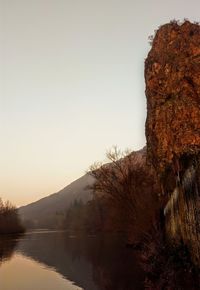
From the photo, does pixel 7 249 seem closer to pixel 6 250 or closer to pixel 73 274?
pixel 6 250

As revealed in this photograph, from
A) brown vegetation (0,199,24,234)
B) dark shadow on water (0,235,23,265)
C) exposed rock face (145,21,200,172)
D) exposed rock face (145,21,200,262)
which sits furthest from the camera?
brown vegetation (0,199,24,234)

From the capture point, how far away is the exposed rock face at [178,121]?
17312 millimetres

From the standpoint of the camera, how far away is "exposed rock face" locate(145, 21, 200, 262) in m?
17.3

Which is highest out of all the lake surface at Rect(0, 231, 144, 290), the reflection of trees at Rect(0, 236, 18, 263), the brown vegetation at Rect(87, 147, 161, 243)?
the brown vegetation at Rect(87, 147, 161, 243)

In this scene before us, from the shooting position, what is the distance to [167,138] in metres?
23.4

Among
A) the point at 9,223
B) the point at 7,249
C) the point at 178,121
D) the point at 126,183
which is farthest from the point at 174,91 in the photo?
the point at 9,223

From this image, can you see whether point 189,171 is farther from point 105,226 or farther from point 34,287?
point 105,226

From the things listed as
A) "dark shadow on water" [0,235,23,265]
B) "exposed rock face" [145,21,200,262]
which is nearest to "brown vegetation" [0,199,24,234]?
"dark shadow on water" [0,235,23,265]

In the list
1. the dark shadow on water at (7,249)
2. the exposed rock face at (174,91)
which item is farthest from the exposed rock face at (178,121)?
the dark shadow on water at (7,249)

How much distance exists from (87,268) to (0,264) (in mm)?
8786

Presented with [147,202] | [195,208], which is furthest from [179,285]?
[147,202]

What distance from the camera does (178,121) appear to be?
840 inches

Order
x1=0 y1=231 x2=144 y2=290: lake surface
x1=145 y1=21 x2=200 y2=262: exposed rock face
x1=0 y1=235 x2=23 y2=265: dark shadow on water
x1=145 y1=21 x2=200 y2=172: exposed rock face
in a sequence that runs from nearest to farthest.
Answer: x1=145 y1=21 x2=200 y2=262: exposed rock face, x1=145 y1=21 x2=200 y2=172: exposed rock face, x1=0 y1=231 x2=144 y2=290: lake surface, x1=0 y1=235 x2=23 y2=265: dark shadow on water

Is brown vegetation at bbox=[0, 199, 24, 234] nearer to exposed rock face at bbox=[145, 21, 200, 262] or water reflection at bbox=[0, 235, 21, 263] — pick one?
water reflection at bbox=[0, 235, 21, 263]
